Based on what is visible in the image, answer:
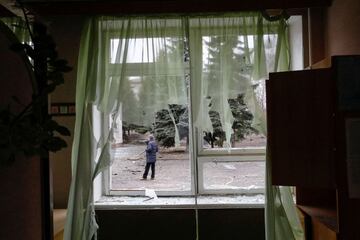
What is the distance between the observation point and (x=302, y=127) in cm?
205

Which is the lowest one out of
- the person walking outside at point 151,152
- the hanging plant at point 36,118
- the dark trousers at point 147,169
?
the dark trousers at point 147,169

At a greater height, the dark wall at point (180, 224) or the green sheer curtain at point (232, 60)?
the green sheer curtain at point (232, 60)

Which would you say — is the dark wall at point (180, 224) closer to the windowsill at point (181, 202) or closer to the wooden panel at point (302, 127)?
the windowsill at point (181, 202)

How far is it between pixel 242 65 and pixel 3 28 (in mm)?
1924

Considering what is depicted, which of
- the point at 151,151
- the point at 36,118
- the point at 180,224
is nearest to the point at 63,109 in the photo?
the point at 151,151

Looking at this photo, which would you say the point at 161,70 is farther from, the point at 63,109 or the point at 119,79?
the point at 63,109

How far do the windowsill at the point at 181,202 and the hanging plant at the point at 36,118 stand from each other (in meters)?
1.89

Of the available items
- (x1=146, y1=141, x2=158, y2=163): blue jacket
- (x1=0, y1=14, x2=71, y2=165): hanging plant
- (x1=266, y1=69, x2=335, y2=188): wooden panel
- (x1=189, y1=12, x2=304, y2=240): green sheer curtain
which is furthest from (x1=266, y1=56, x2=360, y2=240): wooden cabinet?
(x1=146, y1=141, x2=158, y2=163): blue jacket

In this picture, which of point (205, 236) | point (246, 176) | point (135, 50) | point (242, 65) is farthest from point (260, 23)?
point (205, 236)

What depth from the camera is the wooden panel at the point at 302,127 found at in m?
1.94

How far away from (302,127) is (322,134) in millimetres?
125

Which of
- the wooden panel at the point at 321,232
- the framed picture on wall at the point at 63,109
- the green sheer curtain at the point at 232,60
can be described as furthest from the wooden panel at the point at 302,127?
the framed picture on wall at the point at 63,109

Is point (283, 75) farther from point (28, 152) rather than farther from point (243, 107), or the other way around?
point (28, 152)

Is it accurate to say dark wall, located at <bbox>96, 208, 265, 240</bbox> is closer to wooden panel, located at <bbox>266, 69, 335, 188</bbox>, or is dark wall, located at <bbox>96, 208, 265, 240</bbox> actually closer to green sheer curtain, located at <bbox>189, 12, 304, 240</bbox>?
green sheer curtain, located at <bbox>189, 12, 304, 240</bbox>
